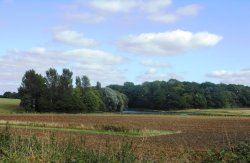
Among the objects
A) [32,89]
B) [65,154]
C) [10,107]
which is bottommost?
[65,154]

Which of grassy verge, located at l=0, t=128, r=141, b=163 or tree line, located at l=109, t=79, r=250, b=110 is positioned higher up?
tree line, located at l=109, t=79, r=250, b=110

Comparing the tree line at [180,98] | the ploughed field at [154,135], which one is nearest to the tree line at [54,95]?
the tree line at [180,98]

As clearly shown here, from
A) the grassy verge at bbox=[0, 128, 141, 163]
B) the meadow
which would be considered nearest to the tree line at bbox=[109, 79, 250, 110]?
the meadow

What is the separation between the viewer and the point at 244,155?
33.3 ft

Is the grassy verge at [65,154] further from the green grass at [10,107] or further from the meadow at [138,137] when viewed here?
the green grass at [10,107]

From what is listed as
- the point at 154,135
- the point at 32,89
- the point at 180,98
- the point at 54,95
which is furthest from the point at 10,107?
the point at 154,135

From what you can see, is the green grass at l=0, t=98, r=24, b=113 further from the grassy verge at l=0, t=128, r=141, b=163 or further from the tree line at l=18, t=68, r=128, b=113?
the grassy verge at l=0, t=128, r=141, b=163

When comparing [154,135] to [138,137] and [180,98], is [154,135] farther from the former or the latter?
[180,98]

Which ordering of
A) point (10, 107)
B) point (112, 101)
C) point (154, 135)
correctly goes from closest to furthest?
point (154, 135) → point (10, 107) → point (112, 101)

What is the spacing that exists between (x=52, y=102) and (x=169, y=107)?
6962cm

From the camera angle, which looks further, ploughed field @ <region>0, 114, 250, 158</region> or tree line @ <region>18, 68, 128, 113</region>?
tree line @ <region>18, 68, 128, 113</region>

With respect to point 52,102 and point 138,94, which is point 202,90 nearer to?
point 138,94

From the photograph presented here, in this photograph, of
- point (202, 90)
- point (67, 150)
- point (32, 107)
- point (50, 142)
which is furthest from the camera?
point (202, 90)

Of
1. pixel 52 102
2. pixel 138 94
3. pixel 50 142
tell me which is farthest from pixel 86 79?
pixel 50 142
